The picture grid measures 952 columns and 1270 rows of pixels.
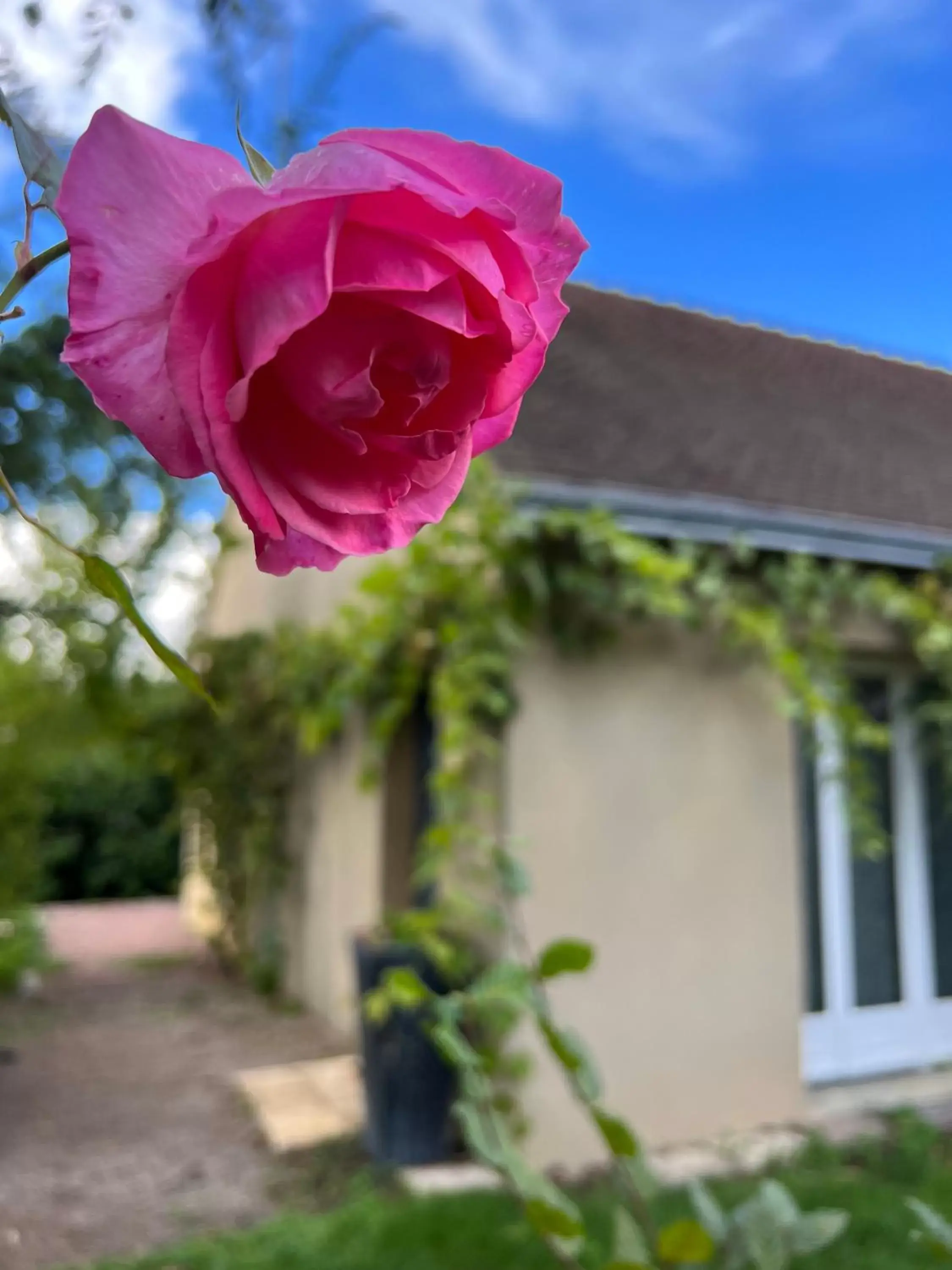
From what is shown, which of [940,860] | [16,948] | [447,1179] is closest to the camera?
[447,1179]

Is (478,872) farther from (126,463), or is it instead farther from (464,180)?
(464,180)

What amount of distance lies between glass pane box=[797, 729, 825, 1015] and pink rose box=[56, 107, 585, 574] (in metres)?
4.90

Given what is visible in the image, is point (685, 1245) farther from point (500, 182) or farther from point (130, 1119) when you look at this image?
point (130, 1119)

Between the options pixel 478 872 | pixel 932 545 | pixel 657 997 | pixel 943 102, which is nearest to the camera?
pixel 943 102

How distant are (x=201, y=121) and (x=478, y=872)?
3.75m

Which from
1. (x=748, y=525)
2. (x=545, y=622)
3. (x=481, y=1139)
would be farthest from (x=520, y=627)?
(x=481, y=1139)

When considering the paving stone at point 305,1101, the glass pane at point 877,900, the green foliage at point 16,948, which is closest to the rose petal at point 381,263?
the paving stone at point 305,1101

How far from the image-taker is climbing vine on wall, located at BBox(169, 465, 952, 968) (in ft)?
13.7

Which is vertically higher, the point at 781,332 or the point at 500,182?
the point at 781,332

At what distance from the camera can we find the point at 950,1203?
3.65 m

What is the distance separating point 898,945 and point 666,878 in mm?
1611

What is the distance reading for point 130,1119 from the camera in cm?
518

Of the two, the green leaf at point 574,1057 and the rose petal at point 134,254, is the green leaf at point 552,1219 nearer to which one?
the green leaf at point 574,1057

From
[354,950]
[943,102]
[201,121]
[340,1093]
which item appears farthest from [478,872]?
[201,121]
